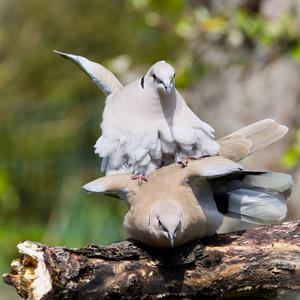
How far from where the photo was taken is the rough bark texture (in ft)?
10.3

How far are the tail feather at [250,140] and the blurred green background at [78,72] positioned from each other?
7.17 ft

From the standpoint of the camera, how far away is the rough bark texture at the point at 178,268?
10.3 feet

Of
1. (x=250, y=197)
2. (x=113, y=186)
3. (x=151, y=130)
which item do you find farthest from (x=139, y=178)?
(x=250, y=197)

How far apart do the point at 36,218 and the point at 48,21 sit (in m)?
2.08

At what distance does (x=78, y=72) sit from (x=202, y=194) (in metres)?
6.13

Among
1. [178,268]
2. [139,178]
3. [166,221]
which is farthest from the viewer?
[139,178]

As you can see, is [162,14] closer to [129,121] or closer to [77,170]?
[77,170]

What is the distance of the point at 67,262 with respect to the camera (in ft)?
10.3

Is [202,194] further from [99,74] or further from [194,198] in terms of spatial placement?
[99,74]

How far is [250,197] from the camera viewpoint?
3.66 meters

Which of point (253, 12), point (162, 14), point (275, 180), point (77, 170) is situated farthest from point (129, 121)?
point (77, 170)

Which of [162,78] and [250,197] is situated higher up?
[162,78]

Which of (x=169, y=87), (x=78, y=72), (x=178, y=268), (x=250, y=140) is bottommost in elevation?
(x=178, y=268)

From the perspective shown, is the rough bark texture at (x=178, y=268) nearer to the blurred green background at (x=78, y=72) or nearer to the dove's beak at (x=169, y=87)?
the dove's beak at (x=169, y=87)
